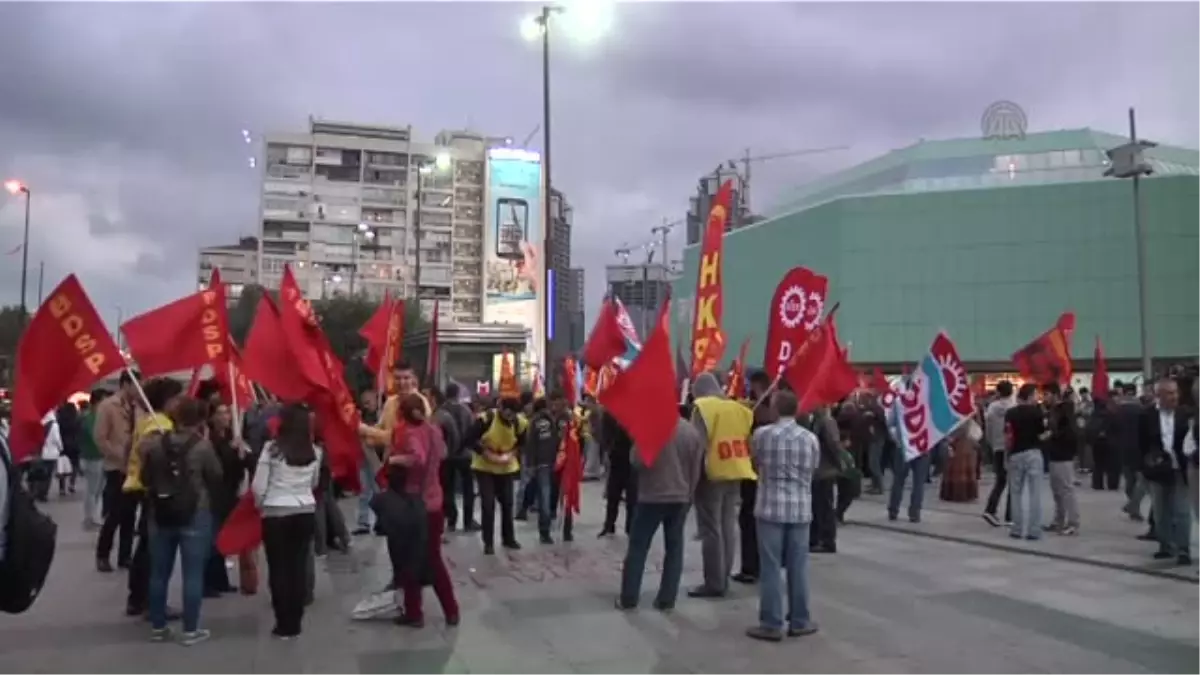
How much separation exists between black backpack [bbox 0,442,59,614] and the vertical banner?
7.28m

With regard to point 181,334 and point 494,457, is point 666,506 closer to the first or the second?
point 494,457

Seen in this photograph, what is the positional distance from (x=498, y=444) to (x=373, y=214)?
93288 millimetres

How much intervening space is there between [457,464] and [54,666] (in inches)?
266

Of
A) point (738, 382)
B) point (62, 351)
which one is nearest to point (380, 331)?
point (738, 382)

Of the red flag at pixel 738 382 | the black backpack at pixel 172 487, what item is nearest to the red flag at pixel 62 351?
the black backpack at pixel 172 487

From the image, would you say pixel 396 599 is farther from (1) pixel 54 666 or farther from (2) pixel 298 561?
(1) pixel 54 666

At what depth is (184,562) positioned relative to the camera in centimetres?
729

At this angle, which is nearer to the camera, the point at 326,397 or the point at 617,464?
the point at 326,397

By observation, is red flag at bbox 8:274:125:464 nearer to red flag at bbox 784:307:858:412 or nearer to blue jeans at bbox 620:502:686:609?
blue jeans at bbox 620:502:686:609

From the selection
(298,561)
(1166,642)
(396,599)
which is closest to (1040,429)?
(1166,642)

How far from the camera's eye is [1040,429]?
11.9 m

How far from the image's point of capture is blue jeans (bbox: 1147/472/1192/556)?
1004 cm

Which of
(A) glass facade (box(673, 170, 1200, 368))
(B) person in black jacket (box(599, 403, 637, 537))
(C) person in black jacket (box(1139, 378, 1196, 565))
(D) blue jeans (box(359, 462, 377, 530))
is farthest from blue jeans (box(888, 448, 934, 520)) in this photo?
(A) glass facade (box(673, 170, 1200, 368))

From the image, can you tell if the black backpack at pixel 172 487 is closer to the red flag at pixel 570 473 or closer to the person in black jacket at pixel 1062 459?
the red flag at pixel 570 473
